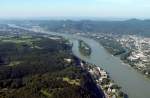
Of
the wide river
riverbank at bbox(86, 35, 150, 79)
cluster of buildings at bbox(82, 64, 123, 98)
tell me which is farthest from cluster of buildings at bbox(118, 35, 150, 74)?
cluster of buildings at bbox(82, 64, 123, 98)

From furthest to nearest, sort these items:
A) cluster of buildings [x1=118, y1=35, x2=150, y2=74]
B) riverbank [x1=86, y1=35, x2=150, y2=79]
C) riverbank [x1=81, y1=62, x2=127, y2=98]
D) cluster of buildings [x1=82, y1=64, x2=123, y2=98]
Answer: cluster of buildings [x1=118, y1=35, x2=150, y2=74]
riverbank [x1=86, y1=35, x2=150, y2=79]
cluster of buildings [x1=82, y1=64, x2=123, y2=98]
riverbank [x1=81, y1=62, x2=127, y2=98]

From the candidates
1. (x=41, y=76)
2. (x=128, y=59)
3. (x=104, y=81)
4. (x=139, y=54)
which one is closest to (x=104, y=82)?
(x=104, y=81)

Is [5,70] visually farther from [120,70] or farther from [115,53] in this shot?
[115,53]

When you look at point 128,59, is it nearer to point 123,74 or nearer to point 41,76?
point 123,74

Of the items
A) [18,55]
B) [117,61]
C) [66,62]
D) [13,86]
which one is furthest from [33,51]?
[13,86]

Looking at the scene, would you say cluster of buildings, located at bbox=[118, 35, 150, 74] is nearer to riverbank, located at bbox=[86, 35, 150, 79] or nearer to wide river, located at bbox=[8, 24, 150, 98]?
riverbank, located at bbox=[86, 35, 150, 79]

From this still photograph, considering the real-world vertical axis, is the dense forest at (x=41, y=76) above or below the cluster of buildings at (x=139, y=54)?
above

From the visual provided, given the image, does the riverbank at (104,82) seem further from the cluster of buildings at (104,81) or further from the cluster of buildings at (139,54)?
the cluster of buildings at (139,54)

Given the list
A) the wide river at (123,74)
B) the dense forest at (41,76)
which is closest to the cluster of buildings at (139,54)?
the wide river at (123,74)
